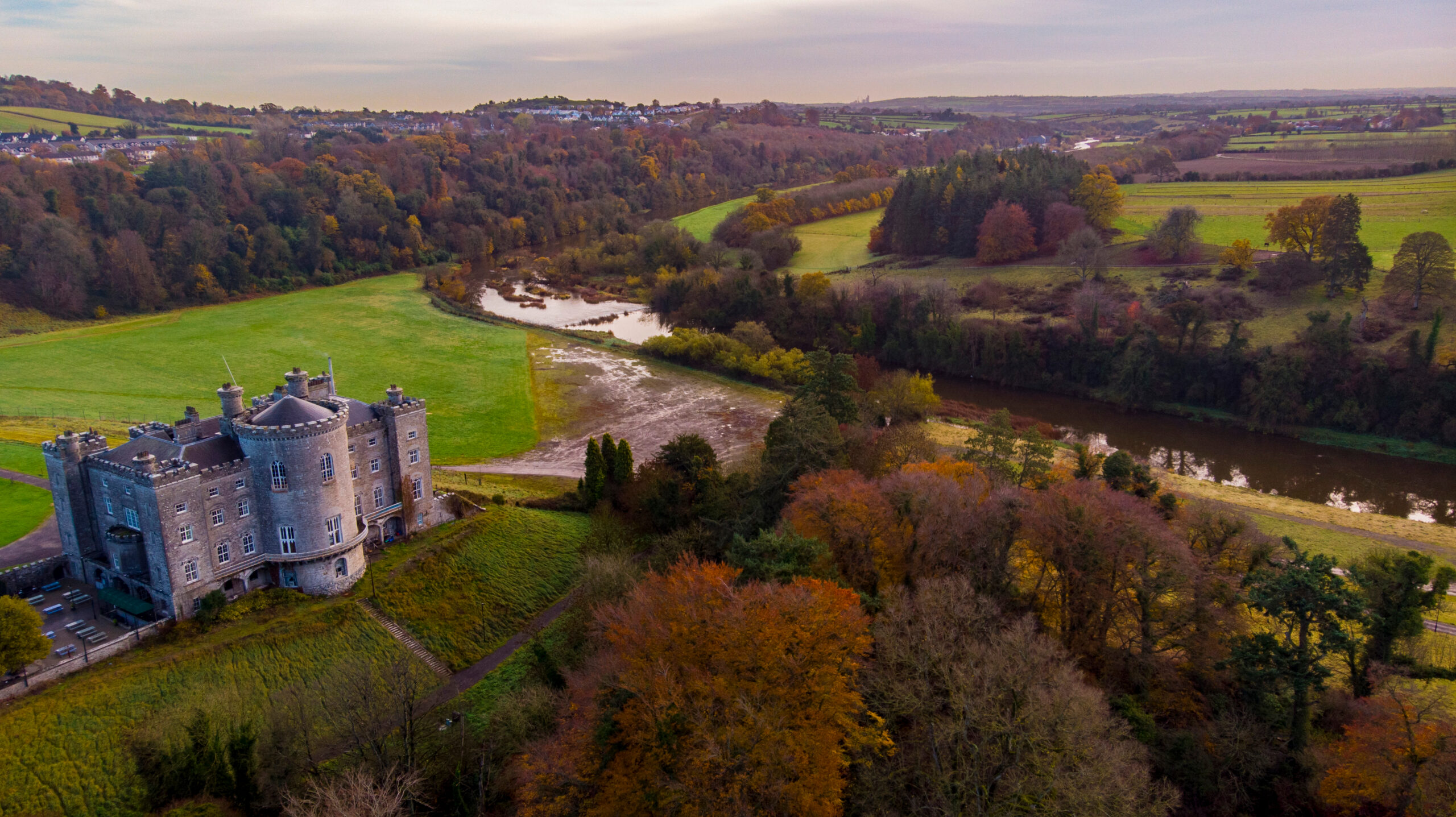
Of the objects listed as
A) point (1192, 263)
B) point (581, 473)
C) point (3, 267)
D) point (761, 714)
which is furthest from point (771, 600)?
point (3, 267)

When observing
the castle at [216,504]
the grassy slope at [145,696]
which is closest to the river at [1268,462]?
the castle at [216,504]

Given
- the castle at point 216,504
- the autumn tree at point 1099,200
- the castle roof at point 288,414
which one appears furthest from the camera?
the autumn tree at point 1099,200

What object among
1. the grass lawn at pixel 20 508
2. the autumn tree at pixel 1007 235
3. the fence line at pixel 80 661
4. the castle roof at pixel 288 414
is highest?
the autumn tree at pixel 1007 235

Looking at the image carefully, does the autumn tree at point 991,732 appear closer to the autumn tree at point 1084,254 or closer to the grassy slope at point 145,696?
the grassy slope at point 145,696

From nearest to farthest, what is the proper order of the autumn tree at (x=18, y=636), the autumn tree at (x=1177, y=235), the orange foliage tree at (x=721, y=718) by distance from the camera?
1. the orange foliage tree at (x=721, y=718)
2. the autumn tree at (x=18, y=636)
3. the autumn tree at (x=1177, y=235)

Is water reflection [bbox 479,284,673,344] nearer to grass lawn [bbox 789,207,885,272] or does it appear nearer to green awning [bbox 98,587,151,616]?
grass lawn [bbox 789,207,885,272]

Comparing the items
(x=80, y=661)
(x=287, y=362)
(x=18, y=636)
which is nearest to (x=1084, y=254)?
(x=287, y=362)
